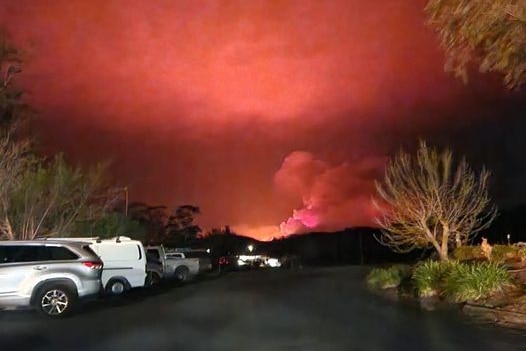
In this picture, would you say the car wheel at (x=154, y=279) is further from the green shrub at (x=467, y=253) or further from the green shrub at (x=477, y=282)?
the green shrub at (x=477, y=282)

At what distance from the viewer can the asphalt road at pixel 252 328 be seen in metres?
13.1

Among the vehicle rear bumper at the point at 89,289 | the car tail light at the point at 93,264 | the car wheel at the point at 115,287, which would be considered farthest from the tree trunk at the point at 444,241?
the vehicle rear bumper at the point at 89,289

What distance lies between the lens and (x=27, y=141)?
31484mm

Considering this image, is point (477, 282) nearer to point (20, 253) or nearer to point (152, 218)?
point (20, 253)

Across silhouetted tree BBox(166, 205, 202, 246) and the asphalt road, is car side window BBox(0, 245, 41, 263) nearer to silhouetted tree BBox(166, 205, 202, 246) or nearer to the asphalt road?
the asphalt road

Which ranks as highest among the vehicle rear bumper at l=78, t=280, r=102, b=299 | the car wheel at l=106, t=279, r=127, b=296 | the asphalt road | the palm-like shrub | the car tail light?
the palm-like shrub

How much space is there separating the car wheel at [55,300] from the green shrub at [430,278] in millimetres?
11628

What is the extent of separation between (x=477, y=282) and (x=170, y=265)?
2095cm

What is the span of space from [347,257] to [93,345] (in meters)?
76.9

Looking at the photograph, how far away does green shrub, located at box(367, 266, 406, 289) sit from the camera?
3018cm

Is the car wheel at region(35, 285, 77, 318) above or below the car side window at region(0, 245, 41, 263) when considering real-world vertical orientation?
below

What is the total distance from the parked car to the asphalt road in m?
0.46

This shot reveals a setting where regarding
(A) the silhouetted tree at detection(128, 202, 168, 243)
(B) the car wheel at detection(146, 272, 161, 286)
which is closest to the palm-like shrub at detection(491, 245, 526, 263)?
(B) the car wheel at detection(146, 272, 161, 286)

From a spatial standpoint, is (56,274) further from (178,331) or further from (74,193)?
(74,193)
